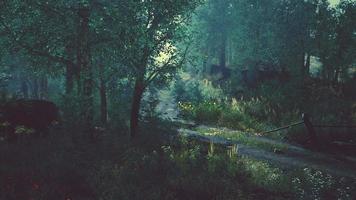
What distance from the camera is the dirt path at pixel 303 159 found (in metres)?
15.3

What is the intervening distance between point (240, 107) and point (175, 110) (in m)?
7.67

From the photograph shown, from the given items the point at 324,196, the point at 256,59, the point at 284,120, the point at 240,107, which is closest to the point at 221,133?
the point at 284,120

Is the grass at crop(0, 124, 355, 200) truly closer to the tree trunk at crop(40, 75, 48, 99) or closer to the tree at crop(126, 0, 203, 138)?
the tree at crop(126, 0, 203, 138)

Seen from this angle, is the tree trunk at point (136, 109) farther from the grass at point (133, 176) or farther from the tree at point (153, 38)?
the grass at point (133, 176)

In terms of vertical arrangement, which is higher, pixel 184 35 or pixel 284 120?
pixel 184 35

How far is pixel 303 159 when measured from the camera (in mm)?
16812

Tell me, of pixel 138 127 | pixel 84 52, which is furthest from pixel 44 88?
pixel 84 52

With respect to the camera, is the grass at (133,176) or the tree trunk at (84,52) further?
the tree trunk at (84,52)

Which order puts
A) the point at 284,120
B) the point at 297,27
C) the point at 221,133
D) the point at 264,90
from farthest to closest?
the point at 297,27 → the point at 264,90 → the point at 284,120 → the point at 221,133

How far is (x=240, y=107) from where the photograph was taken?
96.4 ft

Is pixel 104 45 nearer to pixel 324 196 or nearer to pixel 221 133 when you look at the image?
pixel 221 133

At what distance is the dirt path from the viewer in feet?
50.1

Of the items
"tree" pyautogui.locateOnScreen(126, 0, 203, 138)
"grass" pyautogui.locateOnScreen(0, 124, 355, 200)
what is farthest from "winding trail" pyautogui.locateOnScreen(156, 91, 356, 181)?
"tree" pyautogui.locateOnScreen(126, 0, 203, 138)

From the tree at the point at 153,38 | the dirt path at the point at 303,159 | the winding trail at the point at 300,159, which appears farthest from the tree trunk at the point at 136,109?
the dirt path at the point at 303,159
